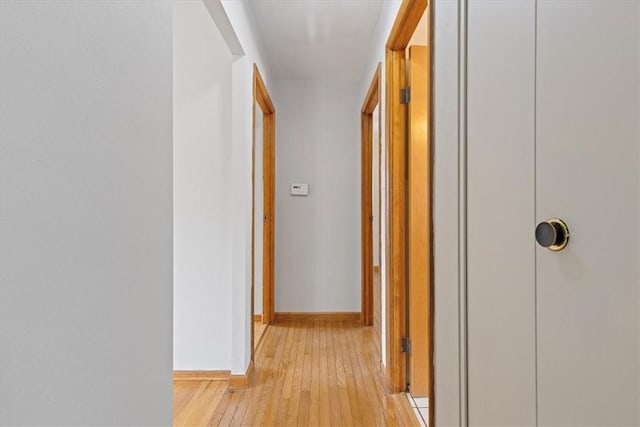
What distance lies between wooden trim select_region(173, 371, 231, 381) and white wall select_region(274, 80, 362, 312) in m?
1.58

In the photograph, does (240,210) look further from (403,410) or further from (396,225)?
(403,410)

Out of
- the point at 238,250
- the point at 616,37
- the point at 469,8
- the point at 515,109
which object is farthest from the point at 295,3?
the point at 616,37

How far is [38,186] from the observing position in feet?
2.26

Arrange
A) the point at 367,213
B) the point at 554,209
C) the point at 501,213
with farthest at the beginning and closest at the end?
the point at 367,213
the point at 501,213
the point at 554,209

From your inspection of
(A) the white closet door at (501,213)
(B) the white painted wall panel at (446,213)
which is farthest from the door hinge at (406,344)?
(A) the white closet door at (501,213)

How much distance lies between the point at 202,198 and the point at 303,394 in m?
1.35

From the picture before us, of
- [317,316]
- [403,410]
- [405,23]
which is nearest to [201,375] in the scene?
[403,410]

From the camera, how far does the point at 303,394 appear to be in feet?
8.10

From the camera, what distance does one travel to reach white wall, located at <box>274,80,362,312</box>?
4277 mm

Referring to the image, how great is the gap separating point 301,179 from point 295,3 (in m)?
1.82

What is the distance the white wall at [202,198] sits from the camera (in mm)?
2668

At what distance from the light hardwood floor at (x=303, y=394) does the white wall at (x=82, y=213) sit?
3.63 ft

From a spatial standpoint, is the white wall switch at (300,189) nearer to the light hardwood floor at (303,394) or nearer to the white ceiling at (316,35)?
the white ceiling at (316,35)

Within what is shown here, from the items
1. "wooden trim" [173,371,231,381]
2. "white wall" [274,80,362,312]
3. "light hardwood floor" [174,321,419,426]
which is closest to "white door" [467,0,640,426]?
"light hardwood floor" [174,321,419,426]
